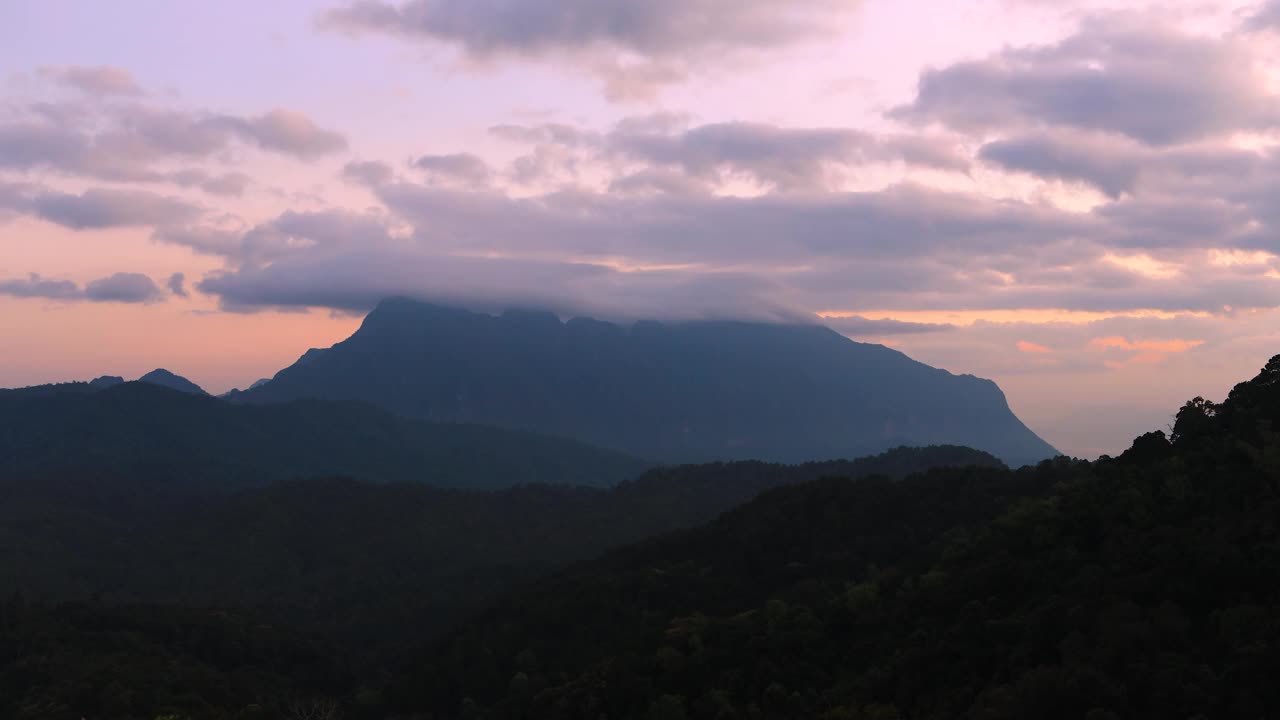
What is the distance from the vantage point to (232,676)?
11231 cm

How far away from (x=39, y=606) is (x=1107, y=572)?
418ft

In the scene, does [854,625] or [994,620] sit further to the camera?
[854,625]

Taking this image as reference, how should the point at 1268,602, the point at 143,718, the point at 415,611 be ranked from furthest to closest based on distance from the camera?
the point at 415,611 → the point at 143,718 → the point at 1268,602

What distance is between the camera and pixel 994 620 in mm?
50594

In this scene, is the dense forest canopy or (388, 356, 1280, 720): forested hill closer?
(388, 356, 1280, 720): forested hill

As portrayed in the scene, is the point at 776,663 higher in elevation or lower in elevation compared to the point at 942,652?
lower

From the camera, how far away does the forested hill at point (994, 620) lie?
39.9 meters

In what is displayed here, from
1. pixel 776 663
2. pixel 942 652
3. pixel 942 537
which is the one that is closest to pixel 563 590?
pixel 942 537

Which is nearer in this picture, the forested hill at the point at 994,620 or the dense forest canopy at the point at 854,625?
the forested hill at the point at 994,620

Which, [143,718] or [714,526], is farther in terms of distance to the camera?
[714,526]

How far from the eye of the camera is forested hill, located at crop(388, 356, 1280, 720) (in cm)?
3991

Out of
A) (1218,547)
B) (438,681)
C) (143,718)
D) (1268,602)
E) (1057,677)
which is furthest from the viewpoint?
(438,681)

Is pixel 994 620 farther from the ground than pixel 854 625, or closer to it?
farther from the ground

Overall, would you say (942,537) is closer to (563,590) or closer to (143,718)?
(563,590)
